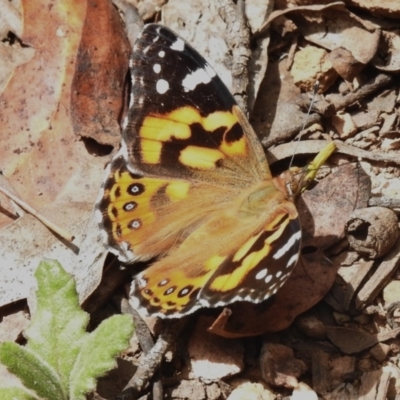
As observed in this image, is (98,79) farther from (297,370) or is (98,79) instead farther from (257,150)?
(297,370)

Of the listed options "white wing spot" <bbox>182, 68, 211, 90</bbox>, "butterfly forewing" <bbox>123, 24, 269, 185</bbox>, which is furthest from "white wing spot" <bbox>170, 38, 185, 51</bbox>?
"white wing spot" <bbox>182, 68, 211, 90</bbox>

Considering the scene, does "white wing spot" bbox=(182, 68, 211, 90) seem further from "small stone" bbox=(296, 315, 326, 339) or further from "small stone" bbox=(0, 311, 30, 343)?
"small stone" bbox=(0, 311, 30, 343)

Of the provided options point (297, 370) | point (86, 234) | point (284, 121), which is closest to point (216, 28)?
point (284, 121)

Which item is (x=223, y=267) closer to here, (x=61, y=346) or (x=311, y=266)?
(x=311, y=266)

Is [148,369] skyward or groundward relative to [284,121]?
groundward

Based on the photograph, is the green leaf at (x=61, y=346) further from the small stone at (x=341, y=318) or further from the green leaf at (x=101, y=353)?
the small stone at (x=341, y=318)

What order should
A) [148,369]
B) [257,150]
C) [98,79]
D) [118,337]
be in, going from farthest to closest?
[98,79], [257,150], [148,369], [118,337]

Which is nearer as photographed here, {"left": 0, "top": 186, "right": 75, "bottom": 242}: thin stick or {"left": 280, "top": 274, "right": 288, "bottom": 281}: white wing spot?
{"left": 280, "top": 274, "right": 288, "bottom": 281}: white wing spot
